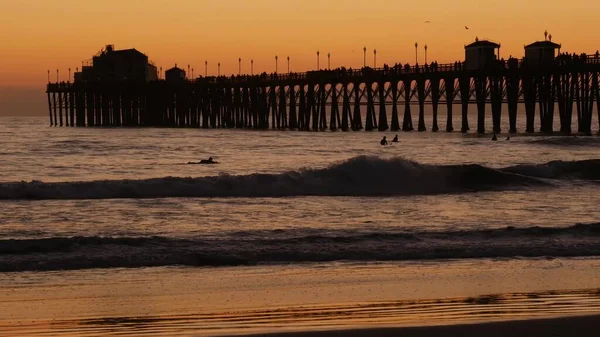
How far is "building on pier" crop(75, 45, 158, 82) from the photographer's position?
104m

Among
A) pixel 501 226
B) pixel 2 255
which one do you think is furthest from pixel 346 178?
pixel 2 255

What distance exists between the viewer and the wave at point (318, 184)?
27.6m

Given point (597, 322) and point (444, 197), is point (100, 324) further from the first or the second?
point (444, 197)

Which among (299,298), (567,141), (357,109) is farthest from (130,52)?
(299,298)

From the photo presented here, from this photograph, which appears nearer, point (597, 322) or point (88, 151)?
point (597, 322)

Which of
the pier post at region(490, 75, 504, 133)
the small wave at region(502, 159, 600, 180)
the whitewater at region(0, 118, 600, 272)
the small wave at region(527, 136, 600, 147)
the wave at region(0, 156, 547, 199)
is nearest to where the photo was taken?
the whitewater at region(0, 118, 600, 272)

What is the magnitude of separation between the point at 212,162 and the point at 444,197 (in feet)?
56.6

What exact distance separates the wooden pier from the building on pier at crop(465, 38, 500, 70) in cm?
75

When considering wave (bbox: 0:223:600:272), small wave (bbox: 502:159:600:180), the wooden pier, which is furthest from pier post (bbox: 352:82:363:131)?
wave (bbox: 0:223:600:272)

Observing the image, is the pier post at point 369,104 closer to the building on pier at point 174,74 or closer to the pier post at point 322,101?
the pier post at point 322,101

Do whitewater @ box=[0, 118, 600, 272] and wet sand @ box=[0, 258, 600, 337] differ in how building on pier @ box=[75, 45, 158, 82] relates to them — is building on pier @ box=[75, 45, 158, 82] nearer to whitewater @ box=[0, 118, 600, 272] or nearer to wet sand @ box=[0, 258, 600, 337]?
whitewater @ box=[0, 118, 600, 272]

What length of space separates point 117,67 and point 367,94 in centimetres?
3828

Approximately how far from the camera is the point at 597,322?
10.8 metres

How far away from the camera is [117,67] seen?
10412cm
